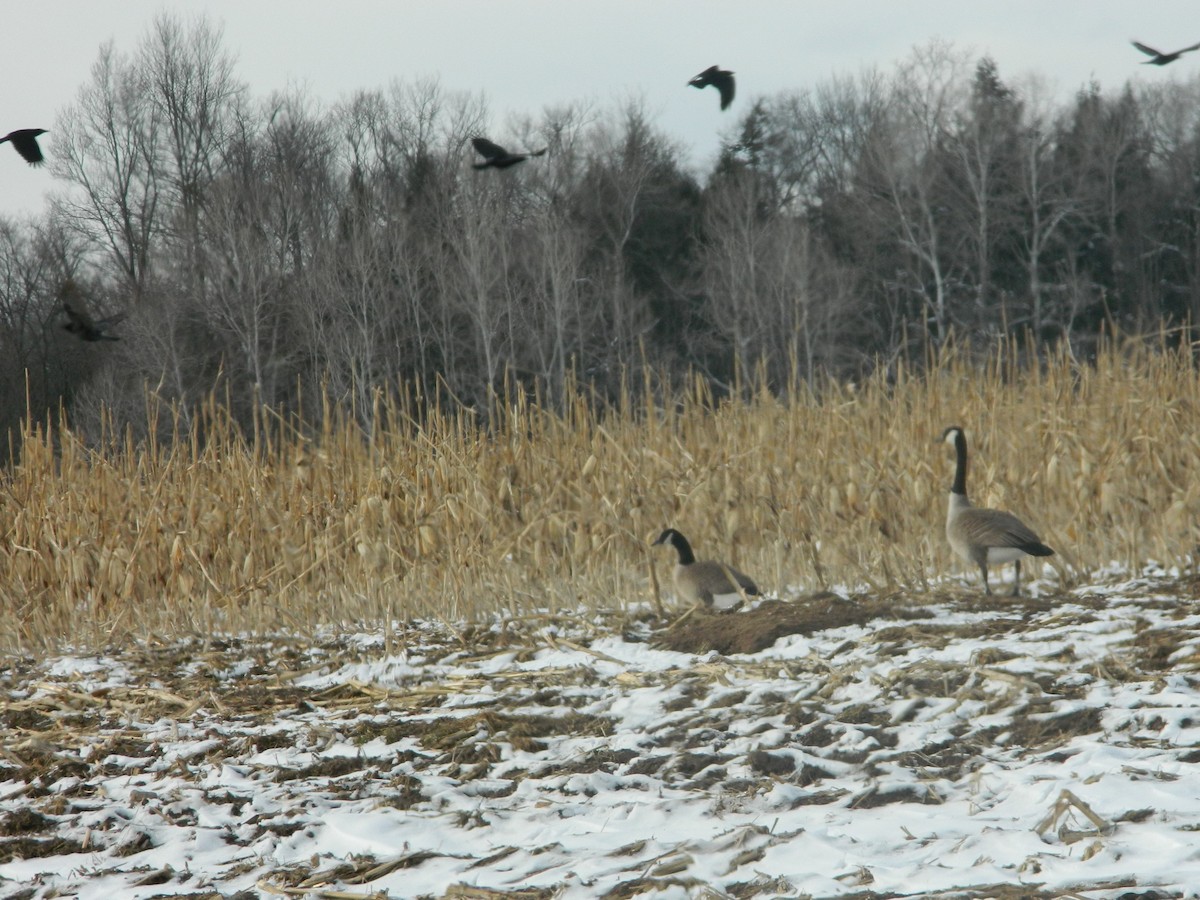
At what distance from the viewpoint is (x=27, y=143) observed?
5.68 meters

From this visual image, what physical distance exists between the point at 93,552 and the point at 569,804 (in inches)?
191

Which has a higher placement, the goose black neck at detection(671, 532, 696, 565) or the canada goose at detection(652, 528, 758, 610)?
the goose black neck at detection(671, 532, 696, 565)

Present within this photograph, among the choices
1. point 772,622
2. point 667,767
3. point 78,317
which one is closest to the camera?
point 667,767

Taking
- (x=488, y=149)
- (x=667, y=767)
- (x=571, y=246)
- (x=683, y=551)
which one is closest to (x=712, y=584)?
(x=683, y=551)

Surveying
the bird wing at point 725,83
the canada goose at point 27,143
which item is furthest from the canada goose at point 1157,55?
the canada goose at point 27,143

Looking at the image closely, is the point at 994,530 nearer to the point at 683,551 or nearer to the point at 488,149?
the point at 683,551

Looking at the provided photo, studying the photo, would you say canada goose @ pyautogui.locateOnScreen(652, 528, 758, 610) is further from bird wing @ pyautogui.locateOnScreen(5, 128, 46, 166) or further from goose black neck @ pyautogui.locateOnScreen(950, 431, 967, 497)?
bird wing @ pyautogui.locateOnScreen(5, 128, 46, 166)

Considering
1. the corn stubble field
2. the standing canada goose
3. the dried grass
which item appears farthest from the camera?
the dried grass

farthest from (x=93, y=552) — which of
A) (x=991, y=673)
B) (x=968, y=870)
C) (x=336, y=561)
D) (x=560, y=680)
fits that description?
(x=968, y=870)

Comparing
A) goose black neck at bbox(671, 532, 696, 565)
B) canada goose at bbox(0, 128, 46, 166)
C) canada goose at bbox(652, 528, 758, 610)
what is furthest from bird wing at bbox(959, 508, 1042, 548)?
canada goose at bbox(0, 128, 46, 166)

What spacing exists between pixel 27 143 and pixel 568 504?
3.40 meters

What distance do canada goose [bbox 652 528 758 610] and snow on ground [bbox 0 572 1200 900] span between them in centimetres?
20

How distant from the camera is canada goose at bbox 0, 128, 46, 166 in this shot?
563 centimetres

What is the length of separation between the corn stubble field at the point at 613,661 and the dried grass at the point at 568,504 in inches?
1.1
